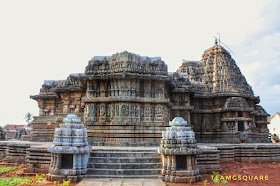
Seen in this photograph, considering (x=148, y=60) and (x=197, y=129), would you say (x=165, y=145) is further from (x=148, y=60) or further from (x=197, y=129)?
(x=197, y=129)

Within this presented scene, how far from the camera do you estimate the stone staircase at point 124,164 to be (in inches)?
398

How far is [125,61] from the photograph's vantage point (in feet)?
54.0

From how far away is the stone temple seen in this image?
15734mm

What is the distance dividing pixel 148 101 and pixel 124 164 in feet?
21.1

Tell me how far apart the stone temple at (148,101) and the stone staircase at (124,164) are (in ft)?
13.3

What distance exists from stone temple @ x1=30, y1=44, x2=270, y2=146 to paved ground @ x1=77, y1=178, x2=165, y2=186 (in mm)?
5679

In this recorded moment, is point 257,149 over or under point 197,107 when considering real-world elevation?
under

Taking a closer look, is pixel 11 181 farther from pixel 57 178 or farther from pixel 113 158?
pixel 113 158

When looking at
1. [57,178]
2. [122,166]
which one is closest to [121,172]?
[122,166]

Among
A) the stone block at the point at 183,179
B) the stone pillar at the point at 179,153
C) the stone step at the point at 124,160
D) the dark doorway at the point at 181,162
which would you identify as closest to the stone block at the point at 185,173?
the stone pillar at the point at 179,153

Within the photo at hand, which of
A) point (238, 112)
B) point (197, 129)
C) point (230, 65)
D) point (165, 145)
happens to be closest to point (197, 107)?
point (197, 129)

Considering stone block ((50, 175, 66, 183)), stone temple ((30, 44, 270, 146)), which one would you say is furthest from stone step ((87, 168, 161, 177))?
stone temple ((30, 44, 270, 146))

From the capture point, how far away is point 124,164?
10.5 meters

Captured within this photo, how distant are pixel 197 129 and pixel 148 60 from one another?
1230 centimetres
